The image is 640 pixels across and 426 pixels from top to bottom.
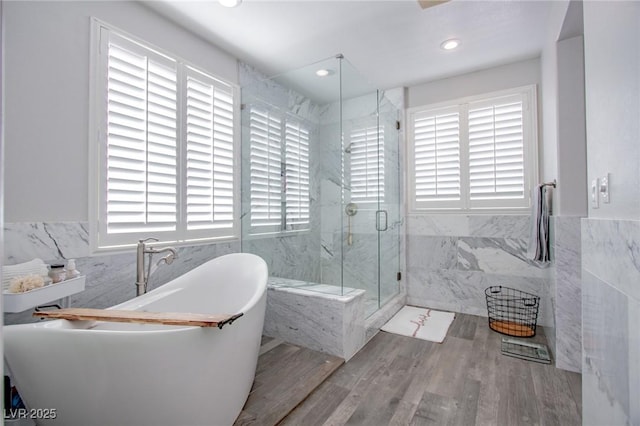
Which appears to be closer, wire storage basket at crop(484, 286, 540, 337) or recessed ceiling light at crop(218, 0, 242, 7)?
recessed ceiling light at crop(218, 0, 242, 7)

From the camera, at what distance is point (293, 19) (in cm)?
229

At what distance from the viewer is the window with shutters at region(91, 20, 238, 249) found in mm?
1896

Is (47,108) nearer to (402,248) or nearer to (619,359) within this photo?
(619,359)

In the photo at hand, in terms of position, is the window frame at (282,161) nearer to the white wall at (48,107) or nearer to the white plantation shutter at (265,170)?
Result: the white plantation shutter at (265,170)

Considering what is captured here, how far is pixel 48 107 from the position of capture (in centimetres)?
166

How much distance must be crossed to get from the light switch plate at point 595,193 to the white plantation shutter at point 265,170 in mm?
2470

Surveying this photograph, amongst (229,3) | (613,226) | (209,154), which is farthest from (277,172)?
(613,226)

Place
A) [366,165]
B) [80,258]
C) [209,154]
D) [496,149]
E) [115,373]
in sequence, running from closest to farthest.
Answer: [115,373] < [80,258] < [209,154] < [496,149] < [366,165]

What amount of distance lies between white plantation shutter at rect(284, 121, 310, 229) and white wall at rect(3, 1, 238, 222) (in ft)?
5.73

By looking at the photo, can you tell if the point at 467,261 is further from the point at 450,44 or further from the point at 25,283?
the point at 25,283

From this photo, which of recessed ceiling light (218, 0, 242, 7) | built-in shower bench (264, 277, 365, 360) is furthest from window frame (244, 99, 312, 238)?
recessed ceiling light (218, 0, 242, 7)

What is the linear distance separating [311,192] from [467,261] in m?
1.87

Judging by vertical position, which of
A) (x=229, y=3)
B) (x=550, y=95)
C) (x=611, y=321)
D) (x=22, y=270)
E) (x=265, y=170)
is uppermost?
(x=229, y=3)

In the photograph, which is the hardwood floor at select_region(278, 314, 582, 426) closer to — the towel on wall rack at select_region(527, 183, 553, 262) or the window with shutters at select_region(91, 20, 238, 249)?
the towel on wall rack at select_region(527, 183, 553, 262)
